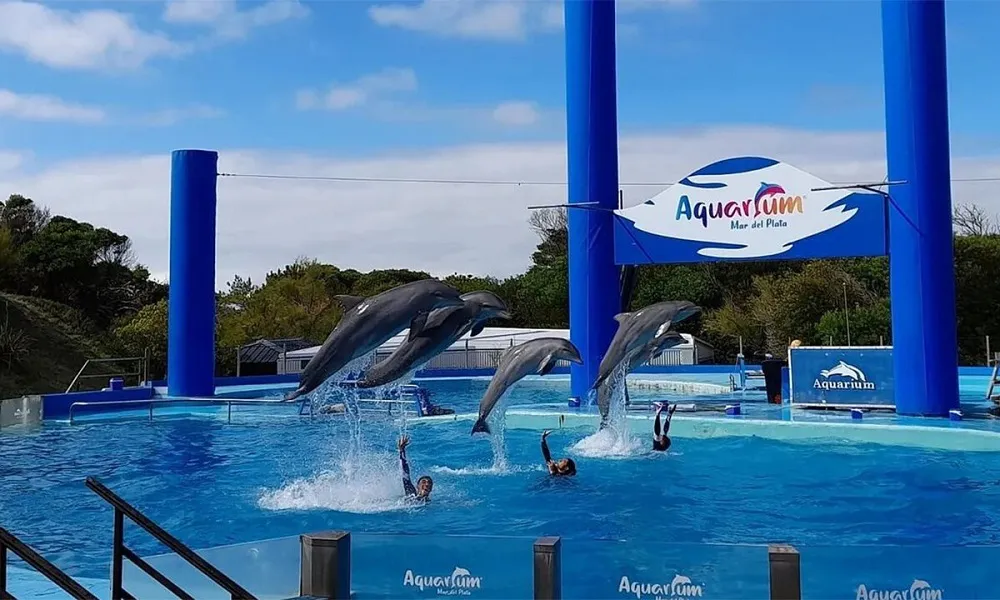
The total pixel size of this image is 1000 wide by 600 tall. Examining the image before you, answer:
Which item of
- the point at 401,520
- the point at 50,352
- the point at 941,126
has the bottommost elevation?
the point at 401,520

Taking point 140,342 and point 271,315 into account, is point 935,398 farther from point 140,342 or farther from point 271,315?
point 271,315

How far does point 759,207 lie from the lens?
46.4 feet

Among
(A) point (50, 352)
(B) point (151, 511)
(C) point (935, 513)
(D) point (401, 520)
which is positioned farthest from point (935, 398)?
(A) point (50, 352)

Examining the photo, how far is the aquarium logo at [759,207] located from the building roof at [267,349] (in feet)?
50.2

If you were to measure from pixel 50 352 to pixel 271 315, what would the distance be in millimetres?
8234

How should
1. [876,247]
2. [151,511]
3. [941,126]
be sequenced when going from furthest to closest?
[876,247], [941,126], [151,511]

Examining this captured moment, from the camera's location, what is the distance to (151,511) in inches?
321

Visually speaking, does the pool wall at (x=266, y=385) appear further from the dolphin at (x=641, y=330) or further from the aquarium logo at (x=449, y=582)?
the aquarium logo at (x=449, y=582)

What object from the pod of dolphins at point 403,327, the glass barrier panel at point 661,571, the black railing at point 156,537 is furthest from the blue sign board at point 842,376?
the black railing at point 156,537

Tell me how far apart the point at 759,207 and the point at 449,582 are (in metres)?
10.8

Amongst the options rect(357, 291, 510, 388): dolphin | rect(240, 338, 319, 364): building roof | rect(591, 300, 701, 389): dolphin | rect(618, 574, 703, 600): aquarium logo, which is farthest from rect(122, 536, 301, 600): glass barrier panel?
rect(240, 338, 319, 364): building roof

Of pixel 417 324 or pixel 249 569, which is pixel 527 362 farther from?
pixel 249 569

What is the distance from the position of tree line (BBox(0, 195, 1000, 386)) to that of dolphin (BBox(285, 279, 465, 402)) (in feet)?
58.4

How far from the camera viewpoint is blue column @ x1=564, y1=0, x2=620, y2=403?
1500cm
